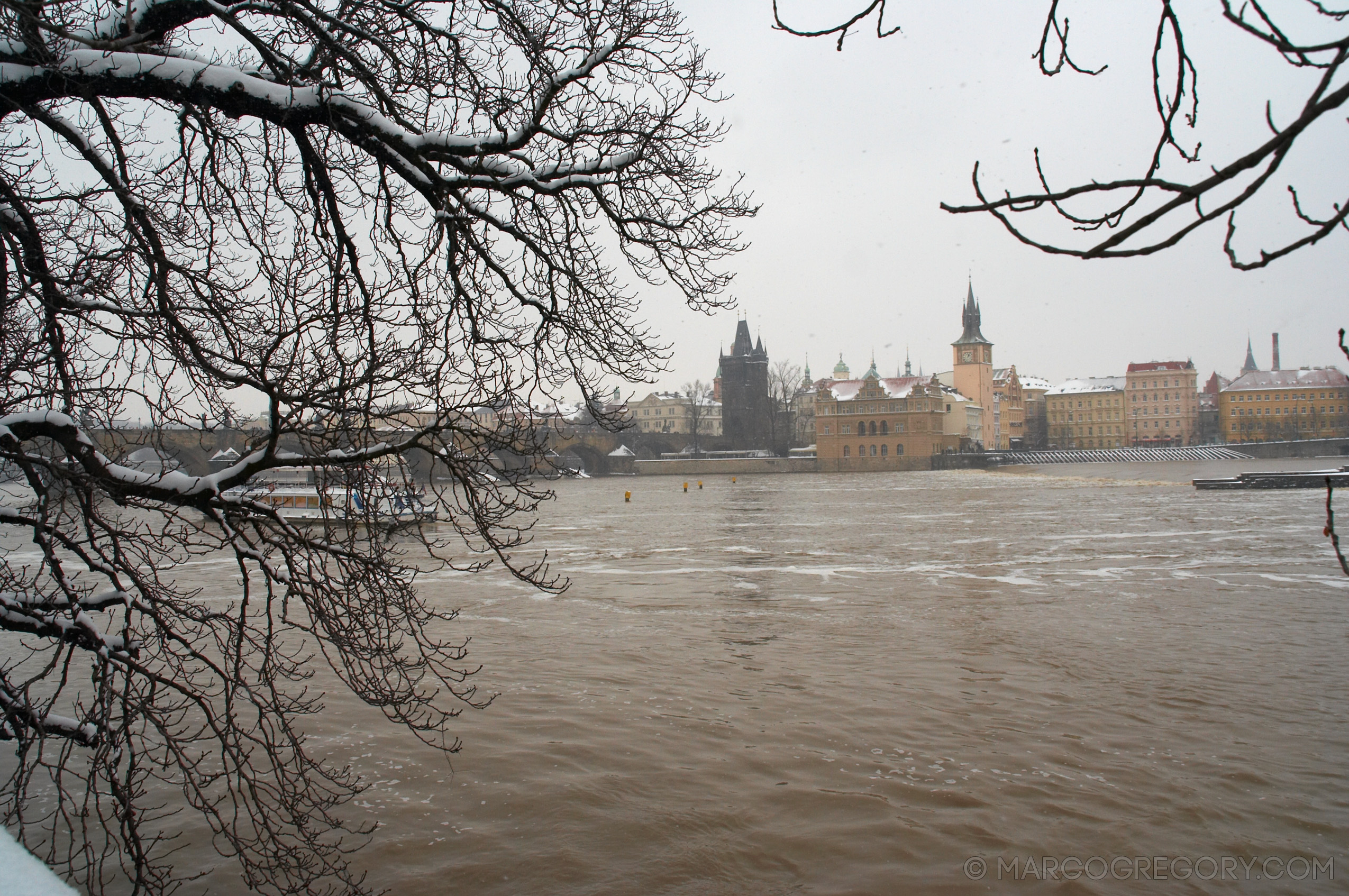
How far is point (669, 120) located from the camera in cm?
568

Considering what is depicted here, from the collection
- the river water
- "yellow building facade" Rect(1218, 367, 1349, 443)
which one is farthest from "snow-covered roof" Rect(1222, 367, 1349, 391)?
the river water

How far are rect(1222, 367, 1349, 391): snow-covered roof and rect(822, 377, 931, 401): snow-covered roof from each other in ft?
111

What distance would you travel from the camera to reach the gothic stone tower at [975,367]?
357ft

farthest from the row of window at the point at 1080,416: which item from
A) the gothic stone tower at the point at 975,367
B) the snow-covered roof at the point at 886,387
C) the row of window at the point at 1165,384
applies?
the snow-covered roof at the point at 886,387

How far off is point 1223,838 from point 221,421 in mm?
6892

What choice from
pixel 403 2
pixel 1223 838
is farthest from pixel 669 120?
pixel 1223 838

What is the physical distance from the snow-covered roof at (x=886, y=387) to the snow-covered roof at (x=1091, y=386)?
31758 millimetres

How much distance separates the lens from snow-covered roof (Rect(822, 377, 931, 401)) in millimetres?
92750

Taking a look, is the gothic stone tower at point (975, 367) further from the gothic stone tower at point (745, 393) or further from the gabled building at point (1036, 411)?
the gothic stone tower at point (745, 393)

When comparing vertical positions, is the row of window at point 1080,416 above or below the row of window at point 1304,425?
above

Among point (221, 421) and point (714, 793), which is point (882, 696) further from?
point (221, 421)

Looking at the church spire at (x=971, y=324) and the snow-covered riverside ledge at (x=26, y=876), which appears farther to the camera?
the church spire at (x=971, y=324)

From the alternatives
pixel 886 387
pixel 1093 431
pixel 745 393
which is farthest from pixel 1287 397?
pixel 745 393

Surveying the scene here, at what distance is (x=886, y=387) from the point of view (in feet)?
315
